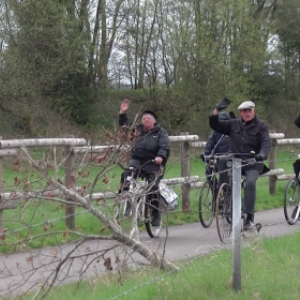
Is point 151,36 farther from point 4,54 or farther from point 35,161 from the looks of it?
point 35,161

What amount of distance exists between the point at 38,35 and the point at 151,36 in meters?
5.92

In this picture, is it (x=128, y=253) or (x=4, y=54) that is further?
(x=4, y=54)

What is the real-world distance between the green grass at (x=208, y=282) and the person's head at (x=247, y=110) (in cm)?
305

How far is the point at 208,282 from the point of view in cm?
627

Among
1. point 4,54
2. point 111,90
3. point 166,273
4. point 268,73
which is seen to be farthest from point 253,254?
point 268,73

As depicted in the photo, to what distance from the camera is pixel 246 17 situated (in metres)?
35.3

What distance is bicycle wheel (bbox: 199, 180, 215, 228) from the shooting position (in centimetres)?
1108

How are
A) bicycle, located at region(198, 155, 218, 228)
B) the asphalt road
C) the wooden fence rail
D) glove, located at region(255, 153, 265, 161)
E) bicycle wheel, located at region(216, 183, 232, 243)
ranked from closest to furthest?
the asphalt road, the wooden fence rail, bicycle wheel, located at region(216, 183, 232, 243), glove, located at region(255, 153, 265, 161), bicycle, located at region(198, 155, 218, 228)

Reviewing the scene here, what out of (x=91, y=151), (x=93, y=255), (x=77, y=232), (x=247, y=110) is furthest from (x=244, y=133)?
(x=77, y=232)

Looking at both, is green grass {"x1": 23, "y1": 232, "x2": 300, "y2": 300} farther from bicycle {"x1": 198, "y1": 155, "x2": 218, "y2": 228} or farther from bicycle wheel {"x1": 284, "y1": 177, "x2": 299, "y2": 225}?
bicycle wheel {"x1": 284, "y1": 177, "x2": 299, "y2": 225}

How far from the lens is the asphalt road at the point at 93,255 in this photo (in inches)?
253

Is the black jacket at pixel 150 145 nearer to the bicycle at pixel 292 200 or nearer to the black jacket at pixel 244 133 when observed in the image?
the black jacket at pixel 244 133

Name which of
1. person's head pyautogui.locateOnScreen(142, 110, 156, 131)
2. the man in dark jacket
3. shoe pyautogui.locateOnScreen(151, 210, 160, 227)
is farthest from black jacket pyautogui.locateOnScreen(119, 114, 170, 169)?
the man in dark jacket

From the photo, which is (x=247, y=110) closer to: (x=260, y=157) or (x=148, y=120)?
(x=260, y=157)
